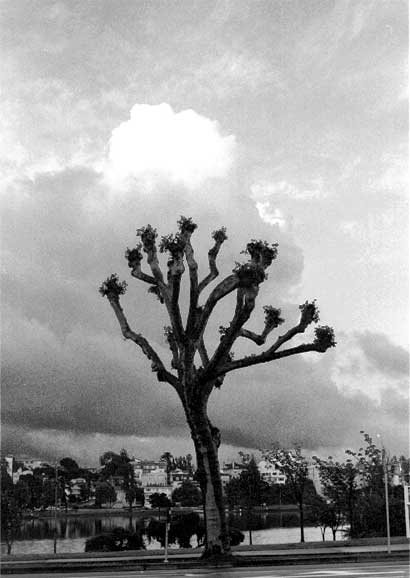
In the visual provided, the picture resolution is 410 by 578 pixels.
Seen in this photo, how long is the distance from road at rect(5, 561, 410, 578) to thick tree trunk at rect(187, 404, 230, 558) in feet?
7.06

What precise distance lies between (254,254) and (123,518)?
4874 inches

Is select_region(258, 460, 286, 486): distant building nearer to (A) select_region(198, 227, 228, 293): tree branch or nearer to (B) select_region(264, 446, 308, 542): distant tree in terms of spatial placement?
(B) select_region(264, 446, 308, 542): distant tree

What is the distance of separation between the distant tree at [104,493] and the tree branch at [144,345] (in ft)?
383

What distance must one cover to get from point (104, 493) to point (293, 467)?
311 feet

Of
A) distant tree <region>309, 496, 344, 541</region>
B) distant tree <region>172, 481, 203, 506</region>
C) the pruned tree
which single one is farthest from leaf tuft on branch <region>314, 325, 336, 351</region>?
distant tree <region>172, 481, 203, 506</region>

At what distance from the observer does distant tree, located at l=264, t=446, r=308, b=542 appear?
4719cm

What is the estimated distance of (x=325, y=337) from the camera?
2320 cm

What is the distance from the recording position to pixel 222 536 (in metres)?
23.2

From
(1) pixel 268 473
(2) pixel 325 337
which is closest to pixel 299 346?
(2) pixel 325 337

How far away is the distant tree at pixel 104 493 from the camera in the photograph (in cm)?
13588

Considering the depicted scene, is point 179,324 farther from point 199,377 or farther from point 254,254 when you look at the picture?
point 254,254

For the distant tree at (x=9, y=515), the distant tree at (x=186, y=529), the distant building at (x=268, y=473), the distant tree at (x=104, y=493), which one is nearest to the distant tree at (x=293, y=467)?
the distant building at (x=268, y=473)

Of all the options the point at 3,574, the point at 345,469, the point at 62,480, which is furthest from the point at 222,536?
the point at 62,480

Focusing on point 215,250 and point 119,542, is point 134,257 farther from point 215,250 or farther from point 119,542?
point 119,542
